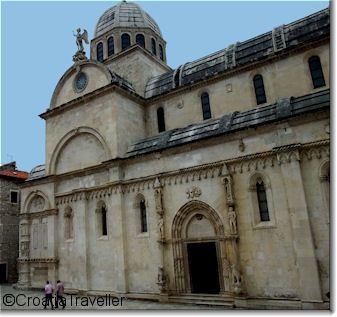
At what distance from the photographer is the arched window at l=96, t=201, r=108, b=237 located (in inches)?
741

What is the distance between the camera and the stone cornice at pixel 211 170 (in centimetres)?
1327

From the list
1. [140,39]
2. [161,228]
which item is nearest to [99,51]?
[140,39]

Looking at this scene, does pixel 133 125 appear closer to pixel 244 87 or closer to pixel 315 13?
pixel 244 87

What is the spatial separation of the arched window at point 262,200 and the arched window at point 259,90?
5610mm

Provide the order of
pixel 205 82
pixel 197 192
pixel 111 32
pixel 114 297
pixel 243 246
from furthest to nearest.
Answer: pixel 111 32 < pixel 205 82 < pixel 114 297 < pixel 197 192 < pixel 243 246

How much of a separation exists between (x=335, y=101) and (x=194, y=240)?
31.0ft

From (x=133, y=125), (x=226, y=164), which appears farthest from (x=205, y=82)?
(x=226, y=164)

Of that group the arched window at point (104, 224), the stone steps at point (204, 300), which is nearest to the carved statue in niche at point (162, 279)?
the stone steps at point (204, 300)

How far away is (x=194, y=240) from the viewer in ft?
51.5

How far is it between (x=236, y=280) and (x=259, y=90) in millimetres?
10204

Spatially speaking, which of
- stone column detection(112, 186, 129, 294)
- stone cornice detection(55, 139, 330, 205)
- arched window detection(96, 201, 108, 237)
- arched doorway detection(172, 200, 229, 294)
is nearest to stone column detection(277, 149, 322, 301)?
stone cornice detection(55, 139, 330, 205)

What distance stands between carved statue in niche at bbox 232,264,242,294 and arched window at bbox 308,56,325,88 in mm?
9876

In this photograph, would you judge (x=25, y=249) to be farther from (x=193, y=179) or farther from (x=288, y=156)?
(x=288, y=156)

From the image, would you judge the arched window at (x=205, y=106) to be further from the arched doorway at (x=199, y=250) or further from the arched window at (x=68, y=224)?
the arched window at (x=68, y=224)
